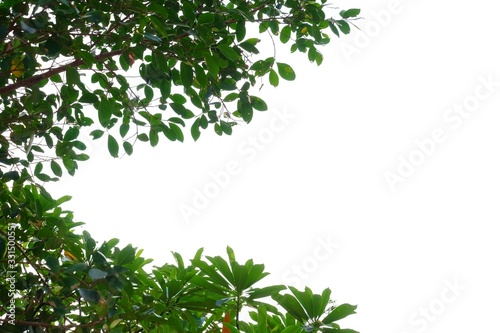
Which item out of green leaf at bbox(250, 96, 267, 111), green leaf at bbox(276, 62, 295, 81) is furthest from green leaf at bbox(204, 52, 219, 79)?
green leaf at bbox(276, 62, 295, 81)

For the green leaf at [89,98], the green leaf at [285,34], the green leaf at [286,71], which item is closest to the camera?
the green leaf at [89,98]

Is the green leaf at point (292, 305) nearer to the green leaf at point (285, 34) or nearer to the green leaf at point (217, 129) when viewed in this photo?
the green leaf at point (217, 129)

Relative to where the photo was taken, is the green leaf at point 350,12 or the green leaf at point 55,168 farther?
the green leaf at point 350,12

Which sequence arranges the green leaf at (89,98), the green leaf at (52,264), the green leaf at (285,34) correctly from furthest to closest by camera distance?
the green leaf at (285,34)
the green leaf at (89,98)
the green leaf at (52,264)

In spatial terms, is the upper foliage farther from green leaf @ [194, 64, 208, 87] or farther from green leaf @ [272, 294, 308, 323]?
green leaf @ [272, 294, 308, 323]

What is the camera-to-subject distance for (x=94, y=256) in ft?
3.94

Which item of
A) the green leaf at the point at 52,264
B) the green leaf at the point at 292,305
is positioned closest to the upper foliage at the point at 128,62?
the green leaf at the point at 52,264

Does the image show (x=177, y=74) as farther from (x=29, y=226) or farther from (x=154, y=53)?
(x=29, y=226)

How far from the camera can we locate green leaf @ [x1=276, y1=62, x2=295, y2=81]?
186cm

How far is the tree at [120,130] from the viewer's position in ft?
4.21

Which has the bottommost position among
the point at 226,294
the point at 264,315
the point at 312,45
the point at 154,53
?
the point at 264,315

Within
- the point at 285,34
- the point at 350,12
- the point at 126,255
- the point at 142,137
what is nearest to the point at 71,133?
the point at 142,137

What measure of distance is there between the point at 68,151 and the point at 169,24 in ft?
2.04

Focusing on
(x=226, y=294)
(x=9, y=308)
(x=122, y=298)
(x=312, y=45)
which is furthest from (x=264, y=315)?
(x=312, y=45)
